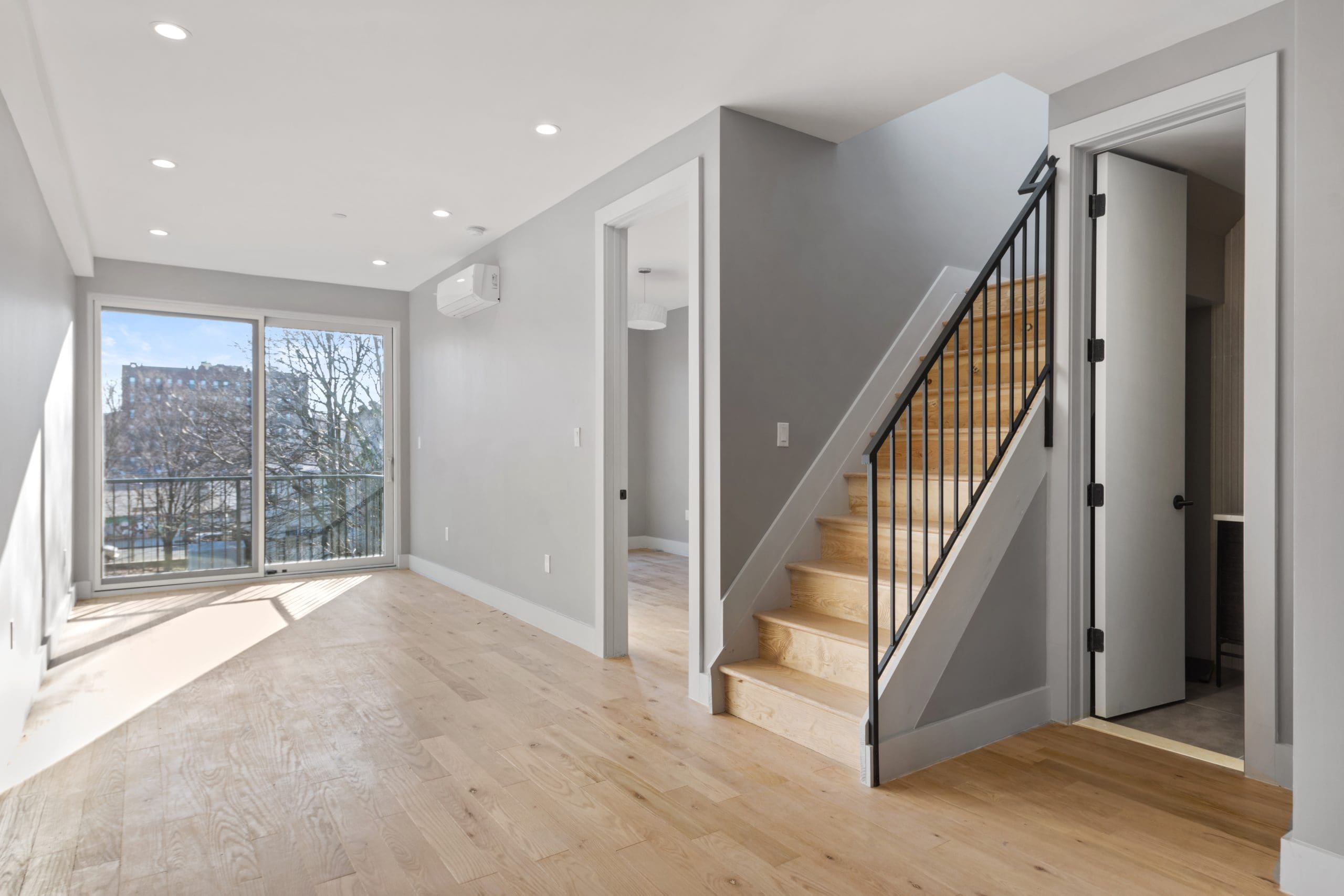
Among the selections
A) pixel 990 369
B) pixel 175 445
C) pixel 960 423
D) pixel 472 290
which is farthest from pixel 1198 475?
pixel 175 445

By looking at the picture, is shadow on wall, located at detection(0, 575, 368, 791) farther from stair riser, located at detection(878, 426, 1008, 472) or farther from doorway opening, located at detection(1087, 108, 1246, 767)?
doorway opening, located at detection(1087, 108, 1246, 767)

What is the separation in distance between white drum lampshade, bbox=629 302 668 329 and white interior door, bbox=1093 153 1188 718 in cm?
397

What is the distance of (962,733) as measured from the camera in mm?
2818

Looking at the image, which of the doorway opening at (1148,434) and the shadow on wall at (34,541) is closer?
the shadow on wall at (34,541)

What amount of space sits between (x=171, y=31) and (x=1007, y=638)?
3767 mm

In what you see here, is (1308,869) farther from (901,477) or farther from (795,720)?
(901,477)

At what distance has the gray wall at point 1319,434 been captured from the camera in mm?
1874

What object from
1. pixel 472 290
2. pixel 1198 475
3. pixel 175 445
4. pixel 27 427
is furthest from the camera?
pixel 175 445

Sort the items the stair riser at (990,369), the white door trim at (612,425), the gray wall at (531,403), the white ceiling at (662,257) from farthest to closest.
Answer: the white ceiling at (662,257)
the gray wall at (531,403)
the white door trim at (612,425)
the stair riser at (990,369)

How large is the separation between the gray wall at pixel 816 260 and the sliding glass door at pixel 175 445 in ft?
16.0

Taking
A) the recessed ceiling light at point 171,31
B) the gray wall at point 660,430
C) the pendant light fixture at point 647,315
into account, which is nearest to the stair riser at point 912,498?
the recessed ceiling light at point 171,31

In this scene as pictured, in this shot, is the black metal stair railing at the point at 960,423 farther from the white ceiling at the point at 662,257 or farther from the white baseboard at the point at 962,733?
the white ceiling at the point at 662,257

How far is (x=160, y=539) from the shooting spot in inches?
240

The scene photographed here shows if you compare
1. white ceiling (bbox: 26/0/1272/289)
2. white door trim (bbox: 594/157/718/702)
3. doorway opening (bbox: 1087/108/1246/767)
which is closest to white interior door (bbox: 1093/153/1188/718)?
doorway opening (bbox: 1087/108/1246/767)
